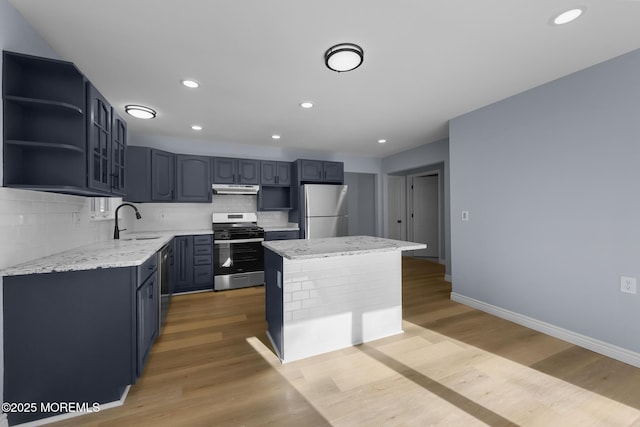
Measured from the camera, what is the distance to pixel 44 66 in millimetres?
1545

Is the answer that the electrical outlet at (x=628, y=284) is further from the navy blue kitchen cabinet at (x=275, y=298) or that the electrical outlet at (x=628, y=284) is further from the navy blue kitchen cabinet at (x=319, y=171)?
the navy blue kitchen cabinet at (x=319, y=171)

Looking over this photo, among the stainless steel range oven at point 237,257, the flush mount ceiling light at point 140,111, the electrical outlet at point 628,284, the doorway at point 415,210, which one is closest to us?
the electrical outlet at point 628,284

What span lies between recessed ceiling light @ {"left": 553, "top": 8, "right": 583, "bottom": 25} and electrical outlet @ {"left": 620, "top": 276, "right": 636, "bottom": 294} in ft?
6.40

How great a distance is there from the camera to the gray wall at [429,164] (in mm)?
4492

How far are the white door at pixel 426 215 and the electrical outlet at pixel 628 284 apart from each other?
4.22 meters

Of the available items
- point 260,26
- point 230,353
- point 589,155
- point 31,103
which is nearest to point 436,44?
point 260,26

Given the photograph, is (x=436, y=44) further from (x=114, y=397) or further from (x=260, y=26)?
(x=114, y=397)

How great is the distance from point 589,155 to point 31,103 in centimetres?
403

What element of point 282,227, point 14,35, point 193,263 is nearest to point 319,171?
point 282,227

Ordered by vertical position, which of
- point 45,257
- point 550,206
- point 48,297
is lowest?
point 48,297

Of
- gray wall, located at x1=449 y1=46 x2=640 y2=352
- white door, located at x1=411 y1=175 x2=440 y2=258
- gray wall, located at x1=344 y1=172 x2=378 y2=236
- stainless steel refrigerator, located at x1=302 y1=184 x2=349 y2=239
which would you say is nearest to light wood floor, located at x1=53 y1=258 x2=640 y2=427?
gray wall, located at x1=449 y1=46 x2=640 y2=352

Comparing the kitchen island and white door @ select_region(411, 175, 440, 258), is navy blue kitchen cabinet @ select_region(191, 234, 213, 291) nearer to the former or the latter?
the kitchen island

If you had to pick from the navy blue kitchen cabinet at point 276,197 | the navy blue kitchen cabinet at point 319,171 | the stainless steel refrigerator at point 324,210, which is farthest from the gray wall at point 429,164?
the navy blue kitchen cabinet at point 276,197

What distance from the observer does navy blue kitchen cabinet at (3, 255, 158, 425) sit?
1.43 m
